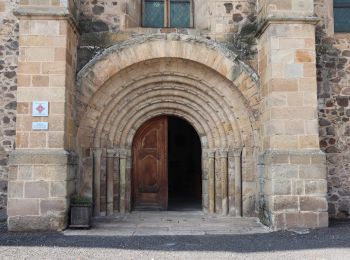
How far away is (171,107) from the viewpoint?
7.39 meters

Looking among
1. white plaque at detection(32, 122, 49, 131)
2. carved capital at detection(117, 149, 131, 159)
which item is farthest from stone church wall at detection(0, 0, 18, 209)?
carved capital at detection(117, 149, 131, 159)

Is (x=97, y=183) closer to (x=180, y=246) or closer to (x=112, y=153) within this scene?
(x=112, y=153)

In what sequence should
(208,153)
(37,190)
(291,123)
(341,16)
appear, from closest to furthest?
(37,190)
(291,123)
(208,153)
(341,16)

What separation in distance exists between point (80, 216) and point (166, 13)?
4122 mm

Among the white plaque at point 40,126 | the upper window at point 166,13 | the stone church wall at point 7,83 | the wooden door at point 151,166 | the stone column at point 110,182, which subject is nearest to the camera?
the white plaque at point 40,126

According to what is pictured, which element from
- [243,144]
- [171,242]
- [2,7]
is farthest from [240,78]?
Answer: [2,7]

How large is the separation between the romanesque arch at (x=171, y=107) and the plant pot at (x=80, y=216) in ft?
2.55

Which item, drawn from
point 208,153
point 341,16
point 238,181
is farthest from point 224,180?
point 341,16

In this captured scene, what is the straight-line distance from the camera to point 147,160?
308 inches

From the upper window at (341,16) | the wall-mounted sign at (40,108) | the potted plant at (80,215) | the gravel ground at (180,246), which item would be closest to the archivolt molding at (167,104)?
the wall-mounted sign at (40,108)

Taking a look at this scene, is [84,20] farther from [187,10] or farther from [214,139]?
[214,139]

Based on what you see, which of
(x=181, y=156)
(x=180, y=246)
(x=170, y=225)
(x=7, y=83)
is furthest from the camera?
(x=181, y=156)

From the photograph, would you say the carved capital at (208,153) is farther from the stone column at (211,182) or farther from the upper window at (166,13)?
the upper window at (166,13)

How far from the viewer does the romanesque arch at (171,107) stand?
22.0 feet
